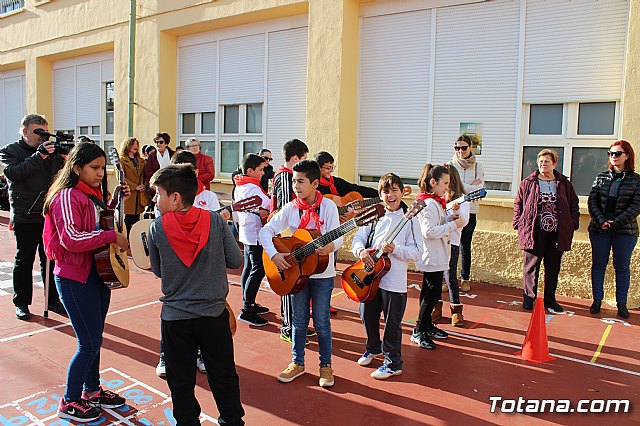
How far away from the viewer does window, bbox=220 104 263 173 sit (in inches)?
416

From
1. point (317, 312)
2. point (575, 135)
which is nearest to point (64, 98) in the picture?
point (575, 135)

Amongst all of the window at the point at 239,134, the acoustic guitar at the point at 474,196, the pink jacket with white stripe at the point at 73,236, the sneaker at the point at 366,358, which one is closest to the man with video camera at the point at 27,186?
the pink jacket with white stripe at the point at 73,236

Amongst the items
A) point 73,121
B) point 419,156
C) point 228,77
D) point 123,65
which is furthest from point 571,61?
point 73,121

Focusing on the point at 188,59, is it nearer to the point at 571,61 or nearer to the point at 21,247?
the point at 21,247

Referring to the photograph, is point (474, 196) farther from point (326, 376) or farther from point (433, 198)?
point (326, 376)

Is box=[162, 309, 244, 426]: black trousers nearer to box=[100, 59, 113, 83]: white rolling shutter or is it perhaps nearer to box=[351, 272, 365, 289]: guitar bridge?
Result: box=[351, 272, 365, 289]: guitar bridge

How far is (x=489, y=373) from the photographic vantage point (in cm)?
450

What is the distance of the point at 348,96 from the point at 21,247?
5392mm

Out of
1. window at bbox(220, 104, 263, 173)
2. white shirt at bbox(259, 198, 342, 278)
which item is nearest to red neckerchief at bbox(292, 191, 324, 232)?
white shirt at bbox(259, 198, 342, 278)

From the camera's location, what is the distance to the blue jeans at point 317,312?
163 inches

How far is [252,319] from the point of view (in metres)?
5.59

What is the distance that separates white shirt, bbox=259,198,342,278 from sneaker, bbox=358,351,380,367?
92 centimetres

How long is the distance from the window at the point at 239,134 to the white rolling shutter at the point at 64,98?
5960 millimetres

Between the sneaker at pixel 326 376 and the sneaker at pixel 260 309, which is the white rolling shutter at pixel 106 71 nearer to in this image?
the sneaker at pixel 260 309
